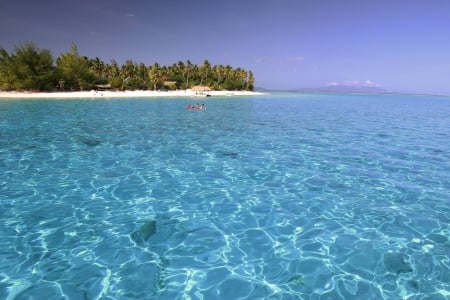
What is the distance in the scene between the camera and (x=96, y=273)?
5824mm

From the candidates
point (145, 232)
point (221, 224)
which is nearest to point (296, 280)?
point (221, 224)

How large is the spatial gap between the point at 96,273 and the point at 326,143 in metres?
15.9

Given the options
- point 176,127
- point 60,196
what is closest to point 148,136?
point 176,127

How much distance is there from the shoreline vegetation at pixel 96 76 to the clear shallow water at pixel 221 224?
191ft

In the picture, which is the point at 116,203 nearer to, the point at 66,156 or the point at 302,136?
the point at 66,156

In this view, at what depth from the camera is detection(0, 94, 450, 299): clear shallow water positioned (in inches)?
221

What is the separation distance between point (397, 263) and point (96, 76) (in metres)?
89.2

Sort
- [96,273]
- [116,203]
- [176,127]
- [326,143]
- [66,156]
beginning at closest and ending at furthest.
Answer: [96,273], [116,203], [66,156], [326,143], [176,127]

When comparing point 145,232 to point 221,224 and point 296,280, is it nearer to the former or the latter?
point 221,224

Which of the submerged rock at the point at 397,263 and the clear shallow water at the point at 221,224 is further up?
the clear shallow water at the point at 221,224

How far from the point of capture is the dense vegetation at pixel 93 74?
2448 inches

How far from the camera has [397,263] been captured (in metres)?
6.30

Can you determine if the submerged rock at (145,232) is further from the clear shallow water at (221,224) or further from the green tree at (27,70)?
the green tree at (27,70)

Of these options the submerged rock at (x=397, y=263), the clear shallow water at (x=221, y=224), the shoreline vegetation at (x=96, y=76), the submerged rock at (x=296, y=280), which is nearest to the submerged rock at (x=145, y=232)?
the clear shallow water at (x=221, y=224)
